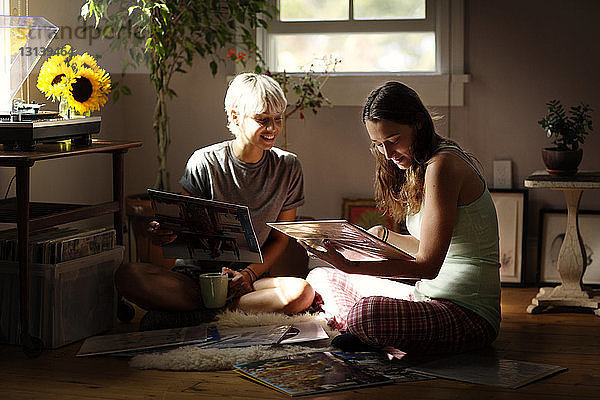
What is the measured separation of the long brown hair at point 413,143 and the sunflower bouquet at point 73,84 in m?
1.08

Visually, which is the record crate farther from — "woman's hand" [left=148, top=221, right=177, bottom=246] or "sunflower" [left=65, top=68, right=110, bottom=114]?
"sunflower" [left=65, top=68, right=110, bottom=114]

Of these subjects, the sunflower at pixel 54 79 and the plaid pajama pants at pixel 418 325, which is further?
the sunflower at pixel 54 79

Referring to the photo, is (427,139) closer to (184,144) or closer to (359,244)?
(359,244)

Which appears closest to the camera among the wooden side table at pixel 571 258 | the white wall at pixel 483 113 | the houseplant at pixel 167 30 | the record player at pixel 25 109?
the record player at pixel 25 109

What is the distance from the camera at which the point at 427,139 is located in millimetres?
2633

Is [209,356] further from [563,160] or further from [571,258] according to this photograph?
[563,160]

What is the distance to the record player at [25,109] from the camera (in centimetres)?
283

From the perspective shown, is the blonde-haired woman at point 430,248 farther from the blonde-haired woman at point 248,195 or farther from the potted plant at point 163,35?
the potted plant at point 163,35

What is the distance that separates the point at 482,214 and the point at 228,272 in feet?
3.43

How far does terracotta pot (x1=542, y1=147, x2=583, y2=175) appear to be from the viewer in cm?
359

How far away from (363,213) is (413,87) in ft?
2.22

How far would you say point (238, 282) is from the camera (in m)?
3.19

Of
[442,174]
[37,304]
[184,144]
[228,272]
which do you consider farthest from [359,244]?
[184,144]

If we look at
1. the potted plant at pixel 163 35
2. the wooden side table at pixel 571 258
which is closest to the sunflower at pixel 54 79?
the potted plant at pixel 163 35
